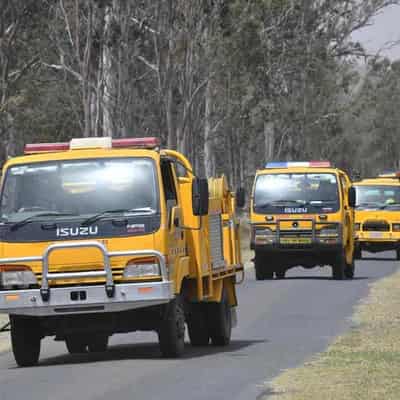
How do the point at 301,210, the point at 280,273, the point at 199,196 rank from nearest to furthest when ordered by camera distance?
the point at 199,196, the point at 301,210, the point at 280,273

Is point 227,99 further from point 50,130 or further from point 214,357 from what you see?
point 214,357

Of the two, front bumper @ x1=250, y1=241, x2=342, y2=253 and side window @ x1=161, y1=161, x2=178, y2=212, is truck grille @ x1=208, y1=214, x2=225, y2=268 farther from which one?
front bumper @ x1=250, y1=241, x2=342, y2=253

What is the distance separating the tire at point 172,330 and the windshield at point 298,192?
48.0 feet

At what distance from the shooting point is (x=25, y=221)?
14.1 meters

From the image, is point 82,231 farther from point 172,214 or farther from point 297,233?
point 297,233

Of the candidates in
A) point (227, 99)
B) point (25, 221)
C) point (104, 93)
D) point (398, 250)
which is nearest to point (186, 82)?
point (104, 93)

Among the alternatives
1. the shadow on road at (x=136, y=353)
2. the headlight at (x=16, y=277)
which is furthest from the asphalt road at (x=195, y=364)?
the headlight at (x=16, y=277)

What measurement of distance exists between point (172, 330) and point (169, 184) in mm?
1503

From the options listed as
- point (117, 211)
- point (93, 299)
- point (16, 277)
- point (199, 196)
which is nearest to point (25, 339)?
point (16, 277)

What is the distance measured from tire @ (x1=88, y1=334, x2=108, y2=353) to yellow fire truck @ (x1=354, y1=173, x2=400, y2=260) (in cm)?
2281

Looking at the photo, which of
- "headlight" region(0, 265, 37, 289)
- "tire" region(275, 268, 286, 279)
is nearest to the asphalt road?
"headlight" region(0, 265, 37, 289)

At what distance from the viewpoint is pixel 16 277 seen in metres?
13.9

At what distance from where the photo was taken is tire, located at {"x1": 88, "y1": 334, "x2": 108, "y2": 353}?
1545cm

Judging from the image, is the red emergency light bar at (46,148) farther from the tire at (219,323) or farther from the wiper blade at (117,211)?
the tire at (219,323)
